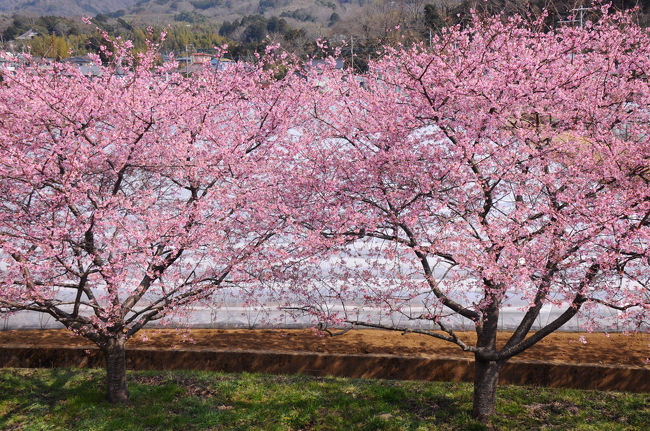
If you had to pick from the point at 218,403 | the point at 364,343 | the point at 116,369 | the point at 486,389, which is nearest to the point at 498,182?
the point at 486,389

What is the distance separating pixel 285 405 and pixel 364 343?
2892 mm

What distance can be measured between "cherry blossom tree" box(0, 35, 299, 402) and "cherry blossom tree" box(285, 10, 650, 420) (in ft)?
3.20

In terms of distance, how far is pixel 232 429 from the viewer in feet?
25.4

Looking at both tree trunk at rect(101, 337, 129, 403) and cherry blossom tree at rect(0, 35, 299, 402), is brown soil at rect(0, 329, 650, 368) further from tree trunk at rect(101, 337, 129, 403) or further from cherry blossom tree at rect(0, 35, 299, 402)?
cherry blossom tree at rect(0, 35, 299, 402)

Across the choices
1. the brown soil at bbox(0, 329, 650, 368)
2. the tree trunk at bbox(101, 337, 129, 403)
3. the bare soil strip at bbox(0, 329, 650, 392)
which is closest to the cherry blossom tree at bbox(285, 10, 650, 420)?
the bare soil strip at bbox(0, 329, 650, 392)

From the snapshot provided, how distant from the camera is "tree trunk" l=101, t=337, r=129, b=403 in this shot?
8195mm

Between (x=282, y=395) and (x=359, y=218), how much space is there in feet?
11.6

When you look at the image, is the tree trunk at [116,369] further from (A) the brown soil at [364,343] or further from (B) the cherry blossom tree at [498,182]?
(B) the cherry blossom tree at [498,182]

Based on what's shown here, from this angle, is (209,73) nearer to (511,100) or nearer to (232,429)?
(511,100)

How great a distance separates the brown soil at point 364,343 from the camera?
1018 cm

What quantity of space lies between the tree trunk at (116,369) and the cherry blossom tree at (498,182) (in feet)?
9.63

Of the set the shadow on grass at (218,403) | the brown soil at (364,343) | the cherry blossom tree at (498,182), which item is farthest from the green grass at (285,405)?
the brown soil at (364,343)

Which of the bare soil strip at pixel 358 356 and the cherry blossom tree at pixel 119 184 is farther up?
the cherry blossom tree at pixel 119 184

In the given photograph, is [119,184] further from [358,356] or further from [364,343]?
[364,343]
